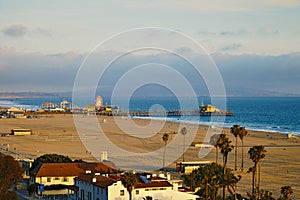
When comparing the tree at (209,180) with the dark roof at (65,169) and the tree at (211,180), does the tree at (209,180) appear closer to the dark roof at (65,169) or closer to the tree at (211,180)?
the tree at (211,180)

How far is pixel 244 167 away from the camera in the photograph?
151ft

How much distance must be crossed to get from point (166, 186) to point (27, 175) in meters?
14.7

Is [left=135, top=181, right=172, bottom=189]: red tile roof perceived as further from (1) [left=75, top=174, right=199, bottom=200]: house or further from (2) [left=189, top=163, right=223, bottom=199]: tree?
(2) [left=189, top=163, right=223, bottom=199]: tree

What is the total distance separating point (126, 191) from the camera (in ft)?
92.3

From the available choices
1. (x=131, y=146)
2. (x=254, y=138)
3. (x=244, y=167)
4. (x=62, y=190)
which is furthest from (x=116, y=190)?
(x=254, y=138)

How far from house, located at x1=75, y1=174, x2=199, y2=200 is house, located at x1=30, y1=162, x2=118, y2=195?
437cm

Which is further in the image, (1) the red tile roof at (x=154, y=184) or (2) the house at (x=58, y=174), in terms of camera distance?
(2) the house at (x=58, y=174)

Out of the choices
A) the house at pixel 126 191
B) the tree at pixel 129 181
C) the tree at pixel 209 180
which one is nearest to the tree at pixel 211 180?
Answer: the tree at pixel 209 180

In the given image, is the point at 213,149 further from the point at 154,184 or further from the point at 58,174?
the point at 154,184

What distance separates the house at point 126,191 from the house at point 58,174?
4.37 metres

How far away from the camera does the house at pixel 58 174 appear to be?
34938mm

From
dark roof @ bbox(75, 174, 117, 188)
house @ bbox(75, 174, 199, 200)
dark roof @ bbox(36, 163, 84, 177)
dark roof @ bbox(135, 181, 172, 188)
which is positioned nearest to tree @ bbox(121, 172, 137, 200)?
house @ bbox(75, 174, 199, 200)

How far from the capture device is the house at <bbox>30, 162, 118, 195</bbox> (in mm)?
34938

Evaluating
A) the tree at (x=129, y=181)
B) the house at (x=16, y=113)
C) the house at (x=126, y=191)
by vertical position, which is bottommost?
the house at (x=126, y=191)
